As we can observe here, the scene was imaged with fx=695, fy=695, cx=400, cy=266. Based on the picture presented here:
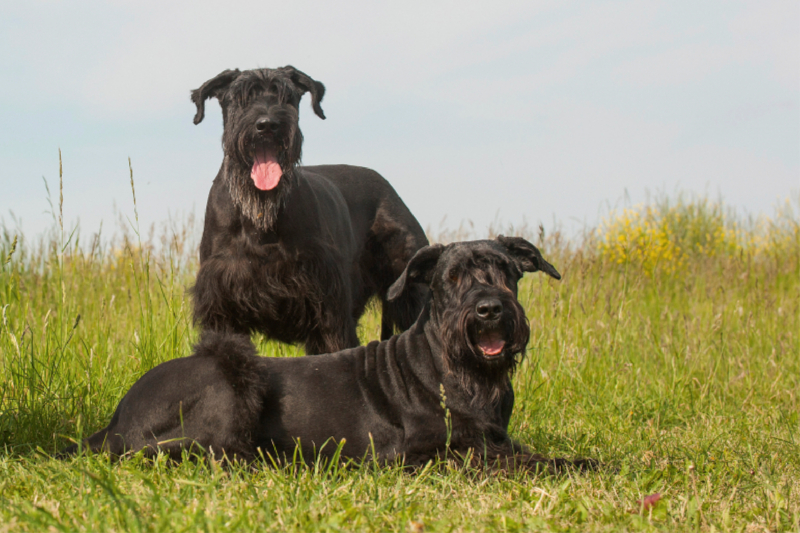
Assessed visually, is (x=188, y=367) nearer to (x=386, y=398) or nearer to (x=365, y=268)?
(x=386, y=398)

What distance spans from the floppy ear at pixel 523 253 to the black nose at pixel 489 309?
56 cm

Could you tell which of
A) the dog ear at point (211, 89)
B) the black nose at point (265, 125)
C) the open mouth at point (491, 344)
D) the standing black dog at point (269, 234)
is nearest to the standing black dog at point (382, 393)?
the open mouth at point (491, 344)

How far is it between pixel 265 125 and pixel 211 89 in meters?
0.72

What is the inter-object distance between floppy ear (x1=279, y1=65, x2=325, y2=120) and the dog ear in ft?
1.13

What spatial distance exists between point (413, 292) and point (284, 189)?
166 cm

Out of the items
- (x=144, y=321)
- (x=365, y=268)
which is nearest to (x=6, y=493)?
(x=144, y=321)

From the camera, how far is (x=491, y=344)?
129 inches

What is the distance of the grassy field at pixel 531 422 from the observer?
2.31m

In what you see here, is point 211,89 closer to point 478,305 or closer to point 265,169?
point 265,169

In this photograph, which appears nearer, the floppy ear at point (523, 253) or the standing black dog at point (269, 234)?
the floppy ear at point (523, 253)

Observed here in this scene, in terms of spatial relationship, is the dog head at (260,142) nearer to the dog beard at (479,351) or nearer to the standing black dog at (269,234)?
the standing black dog at (269,234)

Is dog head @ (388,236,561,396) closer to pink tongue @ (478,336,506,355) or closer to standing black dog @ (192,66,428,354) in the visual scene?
pink tongue @ (478,336,506,355)

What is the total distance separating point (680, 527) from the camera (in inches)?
93.7

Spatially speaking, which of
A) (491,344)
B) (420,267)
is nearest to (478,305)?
(491,344)
